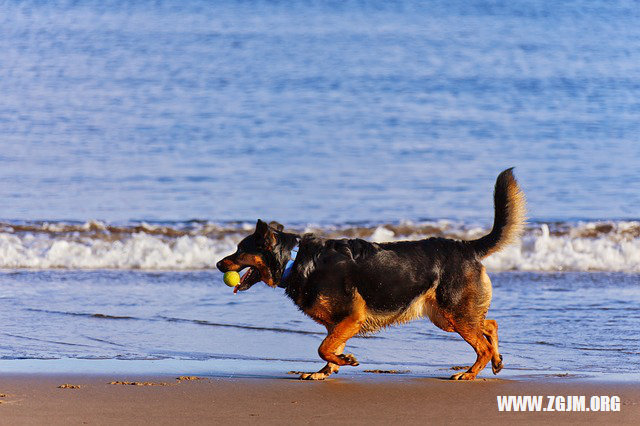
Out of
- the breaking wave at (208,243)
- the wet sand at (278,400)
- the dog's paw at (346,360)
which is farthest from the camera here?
the breaking wave at (208,243)

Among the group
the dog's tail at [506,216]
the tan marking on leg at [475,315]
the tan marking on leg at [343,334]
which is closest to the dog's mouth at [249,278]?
the tan marking on leg at [343,334]

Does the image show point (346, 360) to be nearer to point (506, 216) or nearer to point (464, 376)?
point (464, 376)

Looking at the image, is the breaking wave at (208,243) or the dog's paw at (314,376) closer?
the dog's paw at (314,376)

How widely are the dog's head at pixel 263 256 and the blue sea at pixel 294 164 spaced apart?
1.95ft

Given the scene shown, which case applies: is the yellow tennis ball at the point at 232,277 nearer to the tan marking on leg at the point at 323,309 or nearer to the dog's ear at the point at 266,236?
the dog's ear at the point at 266,236

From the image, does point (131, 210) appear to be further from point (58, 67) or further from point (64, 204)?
point (58, 67)

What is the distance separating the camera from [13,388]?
5223 millimetres

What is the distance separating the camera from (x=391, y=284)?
Answer: 232 inches

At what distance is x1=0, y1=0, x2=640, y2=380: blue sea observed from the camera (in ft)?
23.8

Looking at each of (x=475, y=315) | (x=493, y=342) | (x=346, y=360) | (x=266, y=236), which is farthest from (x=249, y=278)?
(x=493, y=342)

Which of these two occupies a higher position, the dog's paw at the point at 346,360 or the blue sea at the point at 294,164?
the blue sea at the point at 294,164

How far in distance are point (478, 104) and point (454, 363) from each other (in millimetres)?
21089

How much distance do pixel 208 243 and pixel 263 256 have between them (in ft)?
20.9

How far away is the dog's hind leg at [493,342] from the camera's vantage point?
589cm
